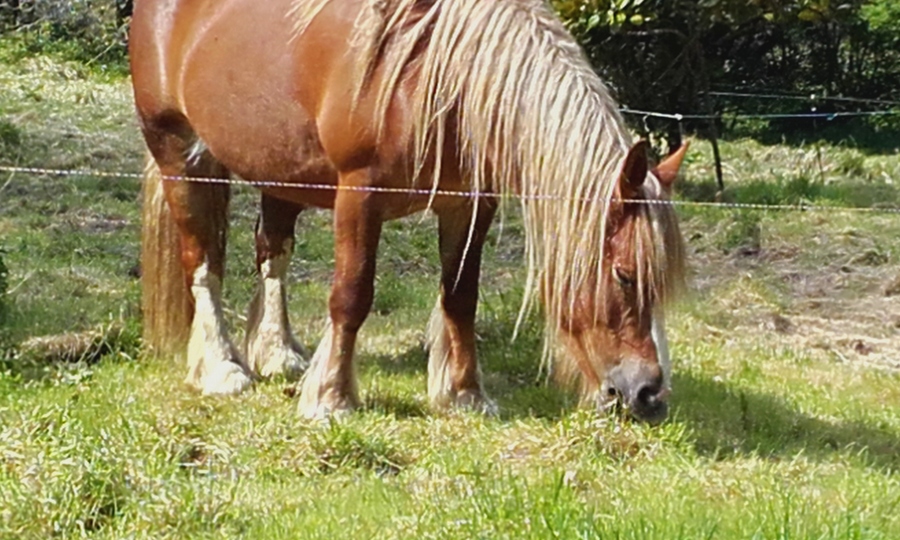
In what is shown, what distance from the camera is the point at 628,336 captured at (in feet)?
12.8

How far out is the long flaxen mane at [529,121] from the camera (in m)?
3.92

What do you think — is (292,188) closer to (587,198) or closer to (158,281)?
(158,281)

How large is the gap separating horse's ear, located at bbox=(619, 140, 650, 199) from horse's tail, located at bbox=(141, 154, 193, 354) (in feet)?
7.61

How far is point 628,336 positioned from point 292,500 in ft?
3.93

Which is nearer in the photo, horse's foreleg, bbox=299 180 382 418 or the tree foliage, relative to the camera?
horse's foreleg, bbox=299 180 382 418

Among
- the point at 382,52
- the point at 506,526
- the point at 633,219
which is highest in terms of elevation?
the point at 382,52

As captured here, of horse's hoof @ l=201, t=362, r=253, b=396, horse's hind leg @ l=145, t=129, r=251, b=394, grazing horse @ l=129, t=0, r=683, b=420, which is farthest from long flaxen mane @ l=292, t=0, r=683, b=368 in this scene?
horse's hoof @ l=201, t=362, r=253, b=396

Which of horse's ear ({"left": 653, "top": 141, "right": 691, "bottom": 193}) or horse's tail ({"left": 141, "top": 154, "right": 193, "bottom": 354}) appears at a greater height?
horse's ear ({"left": 653, "top": 141, "right": 691, "bottom": 193})

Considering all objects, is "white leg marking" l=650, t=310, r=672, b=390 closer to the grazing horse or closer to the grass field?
the grazing horse

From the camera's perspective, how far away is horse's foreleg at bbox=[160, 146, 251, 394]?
5160 mm

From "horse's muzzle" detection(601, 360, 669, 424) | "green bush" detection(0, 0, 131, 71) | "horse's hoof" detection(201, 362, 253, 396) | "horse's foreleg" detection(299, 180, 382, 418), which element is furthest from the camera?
"green bush" detection(0, 0, 131, 71)

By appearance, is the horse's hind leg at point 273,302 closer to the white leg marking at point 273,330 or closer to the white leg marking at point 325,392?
the white leg marking at point 273,330

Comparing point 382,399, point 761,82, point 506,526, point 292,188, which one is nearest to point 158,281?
point 292,188

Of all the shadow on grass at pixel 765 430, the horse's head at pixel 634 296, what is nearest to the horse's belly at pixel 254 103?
the horse's head at pixel 634 296
